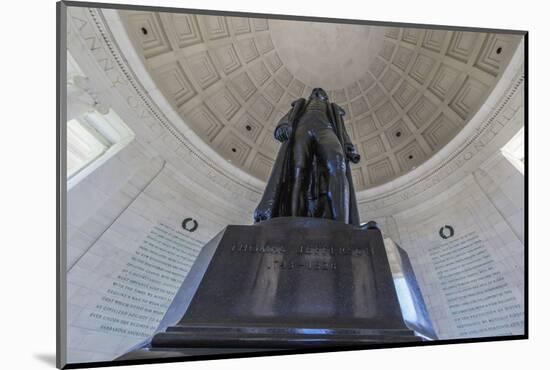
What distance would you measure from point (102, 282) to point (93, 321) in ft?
2.82

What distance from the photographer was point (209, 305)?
9.62 feet

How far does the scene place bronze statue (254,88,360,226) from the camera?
4180mm

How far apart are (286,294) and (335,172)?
1599 millimetres

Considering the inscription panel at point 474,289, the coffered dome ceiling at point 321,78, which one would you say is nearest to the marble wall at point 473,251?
the inscription panel at point 474,289

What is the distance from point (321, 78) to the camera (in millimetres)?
12555

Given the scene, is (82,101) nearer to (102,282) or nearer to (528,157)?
(102,282)

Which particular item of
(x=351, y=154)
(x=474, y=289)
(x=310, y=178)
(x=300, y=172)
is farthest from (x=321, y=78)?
(x=300, y=172)

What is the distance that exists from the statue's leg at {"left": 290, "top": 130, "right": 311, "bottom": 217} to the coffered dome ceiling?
5.37 meters

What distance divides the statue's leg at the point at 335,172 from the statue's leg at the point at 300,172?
0.15m

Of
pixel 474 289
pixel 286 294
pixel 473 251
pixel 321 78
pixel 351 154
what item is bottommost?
pixel 286 294

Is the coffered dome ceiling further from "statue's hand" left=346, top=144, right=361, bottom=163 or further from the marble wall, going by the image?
"statue's hand" left=346, top=144, right=361, bottom=163

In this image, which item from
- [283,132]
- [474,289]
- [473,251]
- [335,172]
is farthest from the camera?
[473,251]

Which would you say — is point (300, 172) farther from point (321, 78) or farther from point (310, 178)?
point (321, 78)

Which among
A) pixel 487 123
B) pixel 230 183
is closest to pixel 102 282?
pixel 230 183
